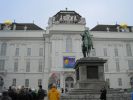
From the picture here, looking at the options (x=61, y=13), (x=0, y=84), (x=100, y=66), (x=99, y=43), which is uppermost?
(x=61, y=13)

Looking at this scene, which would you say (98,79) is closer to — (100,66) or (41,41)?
(100,66)

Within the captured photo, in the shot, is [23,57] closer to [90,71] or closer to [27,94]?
[90,71]

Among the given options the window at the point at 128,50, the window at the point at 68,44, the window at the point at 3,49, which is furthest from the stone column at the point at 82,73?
the window at the point at 128,50

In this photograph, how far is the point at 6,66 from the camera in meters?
37.3

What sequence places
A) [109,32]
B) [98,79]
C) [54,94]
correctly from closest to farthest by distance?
[54,94], [98,79], [109,32]

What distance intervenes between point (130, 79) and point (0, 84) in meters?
23.6

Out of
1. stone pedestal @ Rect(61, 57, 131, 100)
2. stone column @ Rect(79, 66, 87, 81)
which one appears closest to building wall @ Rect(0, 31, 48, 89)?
stone column @ Rect(79, 66, 87, 81)

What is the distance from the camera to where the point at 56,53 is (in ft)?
120

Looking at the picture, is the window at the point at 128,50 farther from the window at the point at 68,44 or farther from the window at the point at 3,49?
the window at the point at 3,49

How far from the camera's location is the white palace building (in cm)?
3625

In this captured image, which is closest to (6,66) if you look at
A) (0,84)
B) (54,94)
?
(0,84)

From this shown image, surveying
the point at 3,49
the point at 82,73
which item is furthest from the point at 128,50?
the point at 82,73

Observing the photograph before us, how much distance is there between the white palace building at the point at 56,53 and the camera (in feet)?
119

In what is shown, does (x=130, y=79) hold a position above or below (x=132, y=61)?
below
